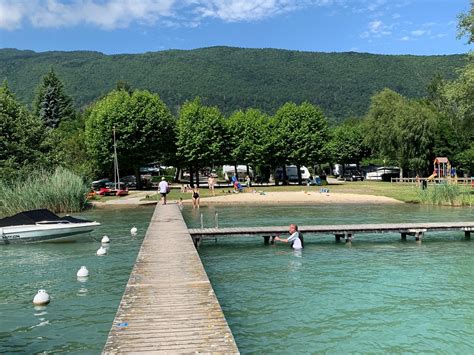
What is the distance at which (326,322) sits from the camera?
11672mm

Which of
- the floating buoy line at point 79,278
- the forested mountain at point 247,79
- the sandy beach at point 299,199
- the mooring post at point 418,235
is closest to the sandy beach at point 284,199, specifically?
the sandy beach at point 299,199

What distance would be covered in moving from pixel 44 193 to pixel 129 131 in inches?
1031

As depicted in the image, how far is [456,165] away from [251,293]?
71.2 m

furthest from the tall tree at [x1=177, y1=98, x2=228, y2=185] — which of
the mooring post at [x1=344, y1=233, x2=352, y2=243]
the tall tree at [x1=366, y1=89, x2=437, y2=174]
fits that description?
the mooring post at [x1=344, y1=233, x2=352, y2=243]

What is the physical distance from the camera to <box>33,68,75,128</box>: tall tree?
105m

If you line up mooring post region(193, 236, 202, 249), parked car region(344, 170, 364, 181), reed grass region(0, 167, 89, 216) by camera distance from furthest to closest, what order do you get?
parked car region(344, 170, 364, 181), reed grass region(0, 167, 89, 216), mooring post region(193, 236, 202, 249)

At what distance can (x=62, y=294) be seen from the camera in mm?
14453

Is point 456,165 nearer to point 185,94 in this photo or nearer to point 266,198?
point 266,198

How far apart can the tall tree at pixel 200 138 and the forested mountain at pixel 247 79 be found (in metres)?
94.7

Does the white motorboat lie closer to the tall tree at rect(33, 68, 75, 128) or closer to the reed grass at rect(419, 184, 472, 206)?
the reed grass at rect(419, 184, 472, 206)

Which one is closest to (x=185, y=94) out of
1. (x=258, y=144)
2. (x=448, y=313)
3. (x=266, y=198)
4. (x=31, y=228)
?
(x=258, y=144)

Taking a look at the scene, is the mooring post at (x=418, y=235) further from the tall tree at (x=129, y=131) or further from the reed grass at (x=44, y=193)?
the tall tree at (x=129, y=131)

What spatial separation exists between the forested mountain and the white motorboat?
138204 mm

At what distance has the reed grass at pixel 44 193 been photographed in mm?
34062
